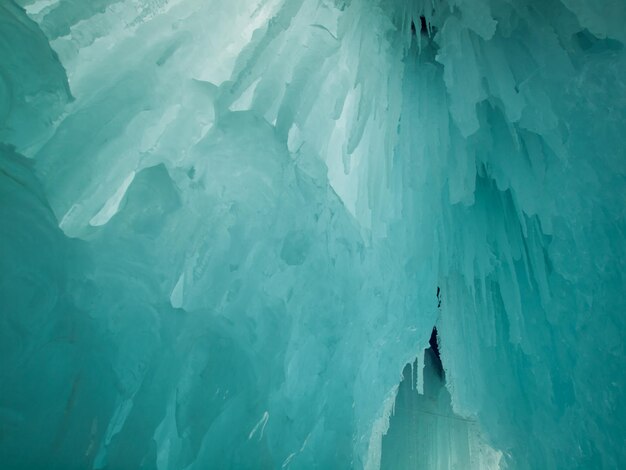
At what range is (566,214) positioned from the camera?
8.23 ft

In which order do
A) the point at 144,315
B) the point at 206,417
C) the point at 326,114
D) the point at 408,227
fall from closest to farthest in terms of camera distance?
1. the point at 144,315
2. the point at 206,417
3. the point at 326,114
4. the point at 408,227

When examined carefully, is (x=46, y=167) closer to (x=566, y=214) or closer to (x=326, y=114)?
(x=326, y=114)

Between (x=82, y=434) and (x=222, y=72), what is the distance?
2489 mm

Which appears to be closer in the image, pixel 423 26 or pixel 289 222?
pixel 289 222

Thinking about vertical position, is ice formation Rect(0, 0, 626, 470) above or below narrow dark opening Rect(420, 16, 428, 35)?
below

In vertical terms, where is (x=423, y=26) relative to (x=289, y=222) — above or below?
above

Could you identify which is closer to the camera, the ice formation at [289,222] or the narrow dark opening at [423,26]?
the ice formation at [289,222]

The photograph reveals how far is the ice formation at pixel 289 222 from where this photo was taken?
187 centimetres

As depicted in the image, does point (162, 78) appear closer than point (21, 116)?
No

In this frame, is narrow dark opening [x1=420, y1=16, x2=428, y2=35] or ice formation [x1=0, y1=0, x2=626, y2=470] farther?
Result: narrow dark opening [x1=420, y1=16, x2=428, y2=35]

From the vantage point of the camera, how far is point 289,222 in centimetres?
282

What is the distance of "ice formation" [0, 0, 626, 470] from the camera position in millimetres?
1868

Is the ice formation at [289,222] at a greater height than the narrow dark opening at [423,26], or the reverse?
the narrow dark opening at [423,26]

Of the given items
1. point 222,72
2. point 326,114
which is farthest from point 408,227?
point 222,72
